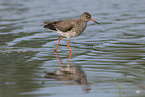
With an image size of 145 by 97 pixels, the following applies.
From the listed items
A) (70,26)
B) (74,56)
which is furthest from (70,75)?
(70,26)

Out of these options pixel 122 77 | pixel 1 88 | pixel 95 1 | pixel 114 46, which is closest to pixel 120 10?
pixel 95 1

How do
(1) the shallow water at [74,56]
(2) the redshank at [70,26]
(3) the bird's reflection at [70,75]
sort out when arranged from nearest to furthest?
(1) the shallow water at [74,56] < (3) the bird's reflection at [70,75] < (2) the redshank at [70,26]

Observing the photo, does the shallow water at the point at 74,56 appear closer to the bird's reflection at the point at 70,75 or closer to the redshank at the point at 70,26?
the bird's reflection at the point at 70,75

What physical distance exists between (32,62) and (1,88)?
2869 mm

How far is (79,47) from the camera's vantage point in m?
14.3

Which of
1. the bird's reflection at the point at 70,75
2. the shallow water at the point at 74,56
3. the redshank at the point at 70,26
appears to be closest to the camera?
the shallow water at the point at 74,56

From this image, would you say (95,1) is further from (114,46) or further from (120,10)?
(114,46)

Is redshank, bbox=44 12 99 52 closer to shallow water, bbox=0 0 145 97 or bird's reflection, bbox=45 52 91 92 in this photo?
shallow water, bbox=0 0 145 97

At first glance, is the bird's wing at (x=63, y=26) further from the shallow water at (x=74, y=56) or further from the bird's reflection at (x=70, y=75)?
the bird's reflection at (x=70, y=75)

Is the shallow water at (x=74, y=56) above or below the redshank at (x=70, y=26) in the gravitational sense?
below

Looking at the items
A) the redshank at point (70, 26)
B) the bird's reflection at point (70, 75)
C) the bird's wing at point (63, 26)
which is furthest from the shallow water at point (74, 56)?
the bird's wing at point (63, 26)

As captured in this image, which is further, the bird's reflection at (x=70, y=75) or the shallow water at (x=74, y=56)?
Answer: the bird's reflection at (x=70, y=75)

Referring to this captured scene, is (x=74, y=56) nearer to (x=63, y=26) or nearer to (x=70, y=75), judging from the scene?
(x=63, y=26)

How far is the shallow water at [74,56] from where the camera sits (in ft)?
29.3
